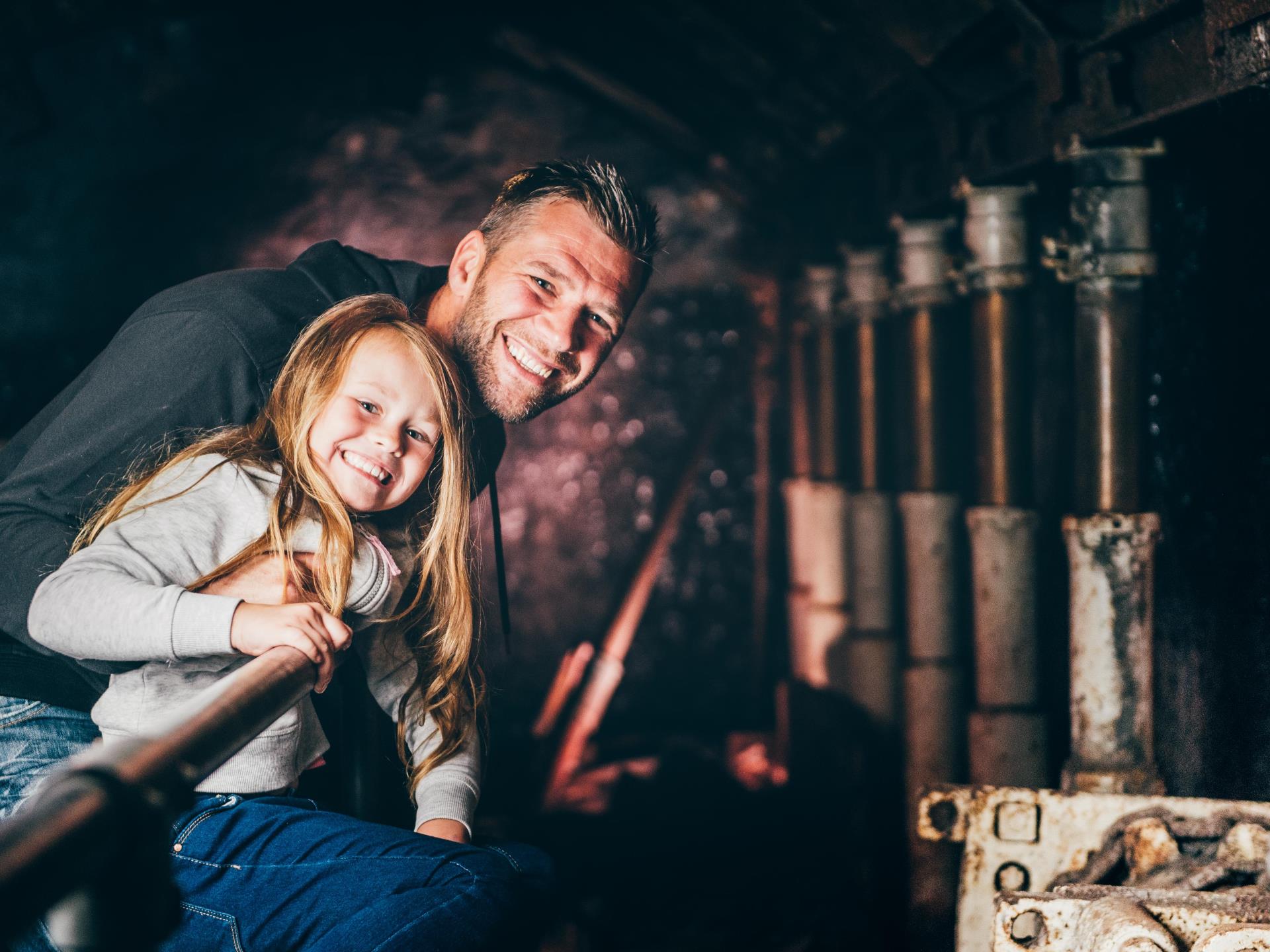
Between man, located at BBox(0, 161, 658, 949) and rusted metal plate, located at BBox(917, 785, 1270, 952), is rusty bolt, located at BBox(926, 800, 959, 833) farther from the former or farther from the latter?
man, located at BBox(0, 161, 658, 949)

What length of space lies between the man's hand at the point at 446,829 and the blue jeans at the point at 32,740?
47cm

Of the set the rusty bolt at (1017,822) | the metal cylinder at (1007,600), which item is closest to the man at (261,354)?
the rusty bolt at (1017,822)

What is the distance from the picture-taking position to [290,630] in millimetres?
1091

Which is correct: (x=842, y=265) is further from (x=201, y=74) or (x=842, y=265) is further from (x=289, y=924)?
(x=289, y=924)

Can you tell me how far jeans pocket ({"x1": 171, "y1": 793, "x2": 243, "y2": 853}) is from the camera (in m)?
1.23

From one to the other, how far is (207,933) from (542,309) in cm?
91

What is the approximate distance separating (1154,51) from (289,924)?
1973mm

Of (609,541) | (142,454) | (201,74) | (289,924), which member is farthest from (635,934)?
(201,74)

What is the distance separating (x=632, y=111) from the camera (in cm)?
394

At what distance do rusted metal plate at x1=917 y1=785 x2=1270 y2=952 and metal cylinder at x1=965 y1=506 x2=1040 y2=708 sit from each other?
847mm

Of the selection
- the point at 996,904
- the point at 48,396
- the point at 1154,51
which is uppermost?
the point at 1154,51

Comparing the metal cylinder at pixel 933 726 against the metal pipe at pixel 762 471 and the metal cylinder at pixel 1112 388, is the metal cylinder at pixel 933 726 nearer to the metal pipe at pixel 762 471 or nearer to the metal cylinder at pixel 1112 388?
the metal cylinder at pixel 1112 388

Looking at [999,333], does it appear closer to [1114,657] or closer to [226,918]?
[1114,657]

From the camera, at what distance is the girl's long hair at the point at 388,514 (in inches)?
50.8
